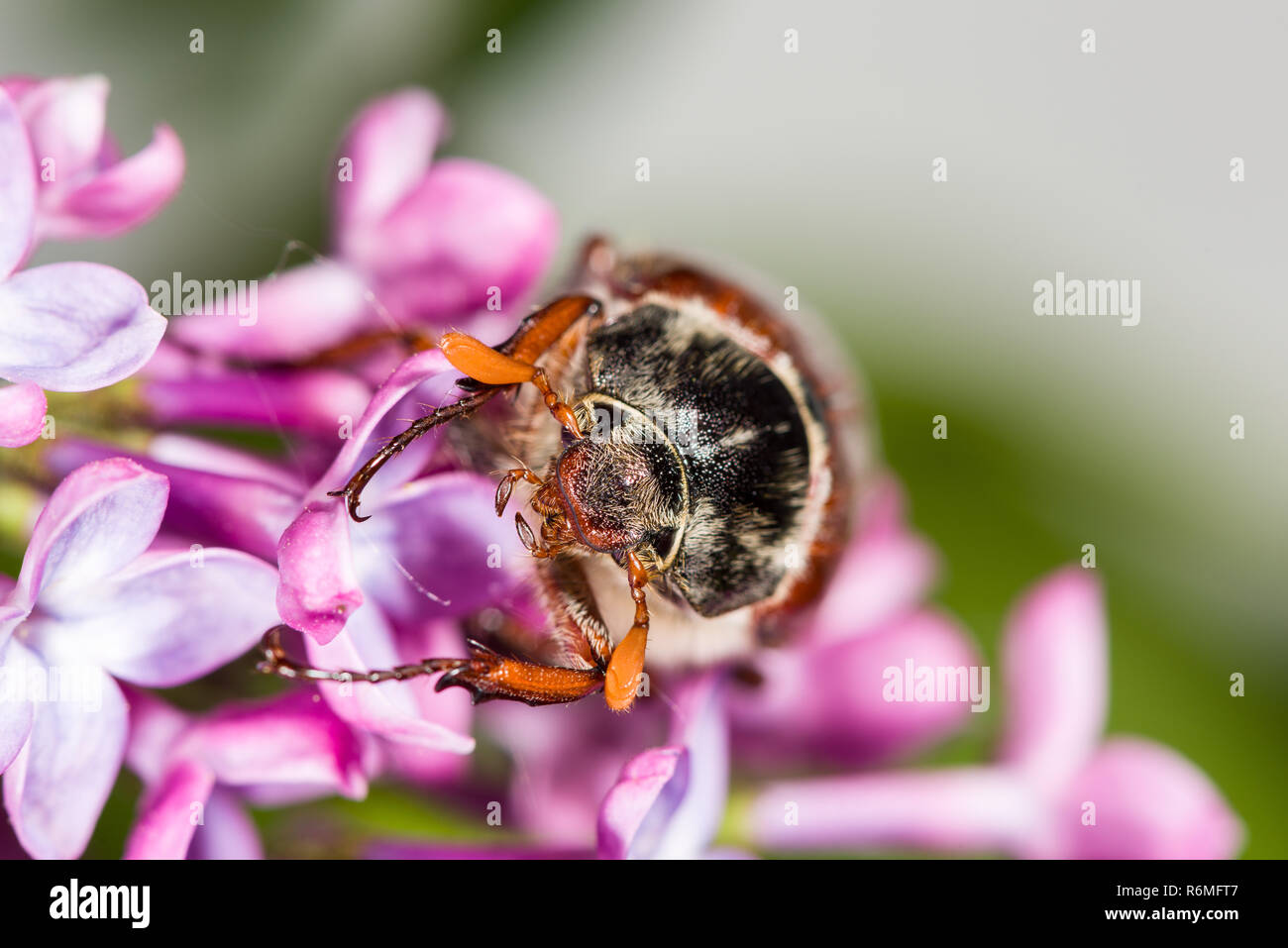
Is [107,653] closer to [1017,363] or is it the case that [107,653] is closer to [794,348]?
[794,348]

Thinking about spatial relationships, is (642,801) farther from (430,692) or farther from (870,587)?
(870,587)

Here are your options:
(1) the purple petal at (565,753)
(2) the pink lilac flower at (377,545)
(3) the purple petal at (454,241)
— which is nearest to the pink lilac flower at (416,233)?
(3) the purple petal at (454,241)

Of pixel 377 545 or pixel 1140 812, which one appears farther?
pixel 1140 812

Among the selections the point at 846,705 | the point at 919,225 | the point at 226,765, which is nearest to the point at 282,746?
the point at 226,765

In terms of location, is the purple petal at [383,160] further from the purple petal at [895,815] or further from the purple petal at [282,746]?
the purple petal at [895,815]

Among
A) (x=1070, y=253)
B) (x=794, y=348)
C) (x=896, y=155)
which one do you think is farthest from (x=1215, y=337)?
(x=794, y=348)

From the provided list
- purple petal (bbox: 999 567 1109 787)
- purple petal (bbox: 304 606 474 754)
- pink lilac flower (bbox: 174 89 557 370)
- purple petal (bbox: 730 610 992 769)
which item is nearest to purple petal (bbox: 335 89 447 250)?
pink lilac flower (bbox: 174 89 557 370)
